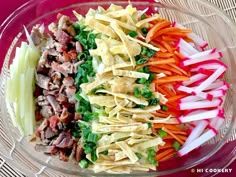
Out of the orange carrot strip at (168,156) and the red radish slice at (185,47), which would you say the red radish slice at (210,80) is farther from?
the orange carrot strip at (168,156)

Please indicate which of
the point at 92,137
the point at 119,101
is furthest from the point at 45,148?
the point at 119,101

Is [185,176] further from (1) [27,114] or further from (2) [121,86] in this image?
(1) [27,114]

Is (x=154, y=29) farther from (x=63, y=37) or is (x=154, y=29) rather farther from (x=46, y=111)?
(x=46, y=111)

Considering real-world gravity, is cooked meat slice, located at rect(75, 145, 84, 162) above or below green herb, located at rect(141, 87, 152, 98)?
below

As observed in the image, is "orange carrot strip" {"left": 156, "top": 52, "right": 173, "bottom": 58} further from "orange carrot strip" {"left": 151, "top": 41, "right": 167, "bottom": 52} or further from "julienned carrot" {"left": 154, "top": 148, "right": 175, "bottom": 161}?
"julienned carrot" {"left": 154, "top": 148, "right": 175, "bottom": 161}

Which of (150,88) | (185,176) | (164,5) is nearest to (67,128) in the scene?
(150,88)

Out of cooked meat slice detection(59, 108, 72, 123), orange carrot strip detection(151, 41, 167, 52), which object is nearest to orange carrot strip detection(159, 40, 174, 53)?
orange carrot strip detection(151, 41, 167, 52)

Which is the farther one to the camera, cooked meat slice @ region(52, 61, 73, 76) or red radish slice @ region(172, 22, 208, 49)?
red radish slice @ region(172, 22, 208, 49)
